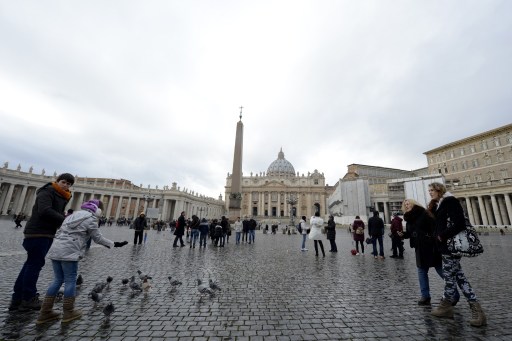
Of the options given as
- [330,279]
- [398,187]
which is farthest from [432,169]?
[330,279]

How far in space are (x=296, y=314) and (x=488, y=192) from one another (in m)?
44.9

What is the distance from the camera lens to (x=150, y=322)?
3037mm

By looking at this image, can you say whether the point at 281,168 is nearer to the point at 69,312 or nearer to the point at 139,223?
the point at 139,223

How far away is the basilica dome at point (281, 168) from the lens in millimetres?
103438

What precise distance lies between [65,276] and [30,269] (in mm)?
831

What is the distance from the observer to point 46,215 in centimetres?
326

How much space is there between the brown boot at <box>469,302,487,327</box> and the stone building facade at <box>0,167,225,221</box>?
3221cm

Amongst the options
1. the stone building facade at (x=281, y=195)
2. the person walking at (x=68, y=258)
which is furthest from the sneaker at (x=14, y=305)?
the stone building facade at (x=281, y=195)

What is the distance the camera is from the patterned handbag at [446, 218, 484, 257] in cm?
313

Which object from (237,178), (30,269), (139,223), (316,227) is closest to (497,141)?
(237,178)

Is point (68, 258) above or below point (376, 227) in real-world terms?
below

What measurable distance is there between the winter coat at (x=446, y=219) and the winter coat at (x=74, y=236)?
4377 millimetres

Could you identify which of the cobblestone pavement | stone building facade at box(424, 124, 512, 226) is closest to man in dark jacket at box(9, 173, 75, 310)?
the cobblestone pavement

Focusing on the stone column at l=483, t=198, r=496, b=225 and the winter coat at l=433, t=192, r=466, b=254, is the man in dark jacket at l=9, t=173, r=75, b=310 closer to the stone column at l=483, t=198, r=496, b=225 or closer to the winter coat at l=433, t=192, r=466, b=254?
the winter coat at l=433, t=192, r=466, b=254
